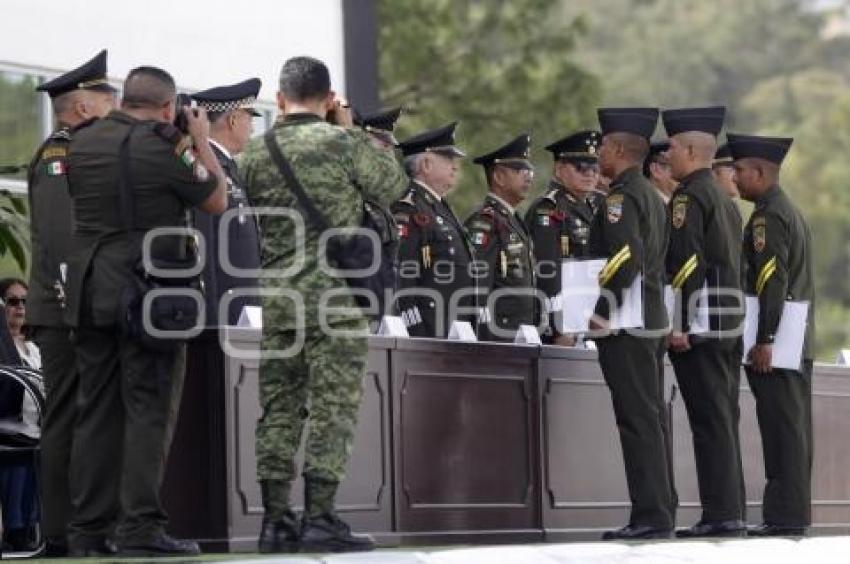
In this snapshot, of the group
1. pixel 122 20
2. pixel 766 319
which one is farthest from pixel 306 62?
pixel 122 20

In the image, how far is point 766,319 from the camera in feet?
A: 46.0

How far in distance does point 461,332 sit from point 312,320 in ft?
9.03

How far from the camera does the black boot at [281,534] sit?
1085cm

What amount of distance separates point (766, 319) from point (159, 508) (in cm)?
459

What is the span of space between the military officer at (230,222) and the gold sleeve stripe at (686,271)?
2366 mm

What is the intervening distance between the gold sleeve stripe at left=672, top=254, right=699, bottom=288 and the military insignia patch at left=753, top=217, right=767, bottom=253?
0.78m

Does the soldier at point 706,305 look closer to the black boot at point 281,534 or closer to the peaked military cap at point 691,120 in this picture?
the peaked military cap at point 691,120

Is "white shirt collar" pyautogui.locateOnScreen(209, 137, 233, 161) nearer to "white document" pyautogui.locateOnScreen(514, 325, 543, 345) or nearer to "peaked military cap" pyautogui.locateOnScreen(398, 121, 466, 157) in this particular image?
"white document" pyautogui.locateOnScreen(514, 325, 543, 345)

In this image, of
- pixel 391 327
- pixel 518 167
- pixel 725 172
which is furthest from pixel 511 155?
pixel 391 327

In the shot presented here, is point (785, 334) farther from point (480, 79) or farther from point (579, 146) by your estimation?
point (480, 79)

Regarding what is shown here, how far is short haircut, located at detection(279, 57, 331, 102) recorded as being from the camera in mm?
10891

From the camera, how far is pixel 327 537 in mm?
10758

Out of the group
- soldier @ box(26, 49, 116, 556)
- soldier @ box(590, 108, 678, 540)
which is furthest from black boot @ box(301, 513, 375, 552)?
soldier @ box(590, 108, 678, 540)

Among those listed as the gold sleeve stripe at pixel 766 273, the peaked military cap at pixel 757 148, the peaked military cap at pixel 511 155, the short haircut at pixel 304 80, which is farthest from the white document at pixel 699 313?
the short haircut at pixel 304 80
